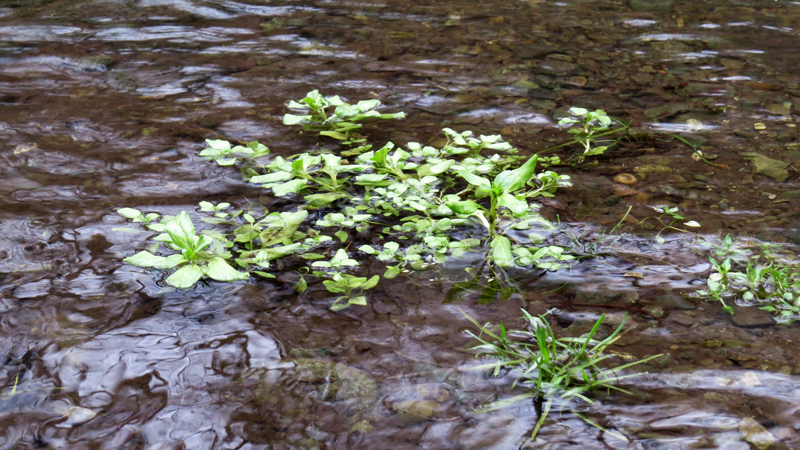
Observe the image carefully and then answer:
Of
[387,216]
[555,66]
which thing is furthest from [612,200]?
[555,66]

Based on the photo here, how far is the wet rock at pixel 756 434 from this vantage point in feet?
5.75

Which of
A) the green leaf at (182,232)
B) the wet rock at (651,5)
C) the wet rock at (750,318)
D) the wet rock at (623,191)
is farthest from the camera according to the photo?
the wet rock at (651,5)

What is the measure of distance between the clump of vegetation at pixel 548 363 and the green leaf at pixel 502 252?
30 centimetres

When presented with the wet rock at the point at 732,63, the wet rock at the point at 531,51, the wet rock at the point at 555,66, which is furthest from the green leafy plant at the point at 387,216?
the wet rock at the point at 732,63

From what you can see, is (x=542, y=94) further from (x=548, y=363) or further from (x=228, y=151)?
(x=548, y=363)

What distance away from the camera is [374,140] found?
358 centimetres

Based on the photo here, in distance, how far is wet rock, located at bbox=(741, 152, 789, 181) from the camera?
10.2ft

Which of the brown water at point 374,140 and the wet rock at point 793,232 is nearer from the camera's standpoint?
the brown water at point 374,140

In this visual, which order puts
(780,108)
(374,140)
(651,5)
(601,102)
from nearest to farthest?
(374,140) < (780,108) < (601,102) < (651,5)

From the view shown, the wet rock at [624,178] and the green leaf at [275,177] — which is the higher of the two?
the green leaf at [275,177]

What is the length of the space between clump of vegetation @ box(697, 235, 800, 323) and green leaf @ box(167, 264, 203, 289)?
6.25 ft

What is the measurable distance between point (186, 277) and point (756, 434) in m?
1.95

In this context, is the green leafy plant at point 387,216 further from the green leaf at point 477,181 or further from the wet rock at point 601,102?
the wet rock at point 601,102

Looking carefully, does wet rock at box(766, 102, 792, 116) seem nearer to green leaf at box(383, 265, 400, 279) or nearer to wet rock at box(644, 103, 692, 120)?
wet rock at box(644, 103, 692, 120)
